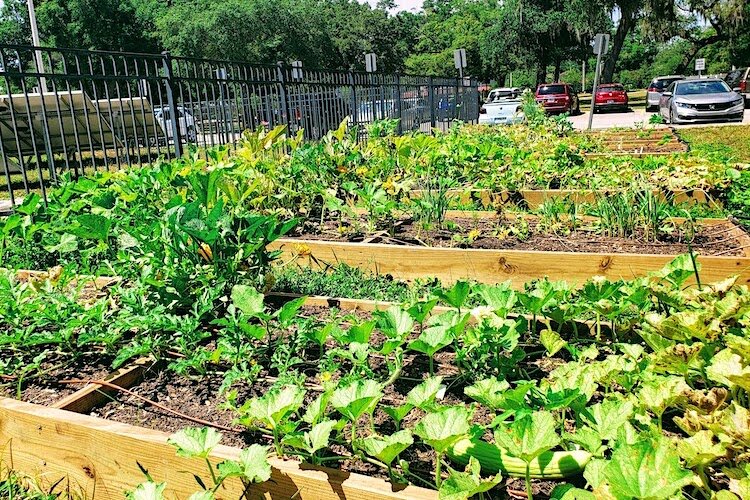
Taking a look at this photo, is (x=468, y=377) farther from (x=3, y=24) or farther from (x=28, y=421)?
(x=3, y=24)

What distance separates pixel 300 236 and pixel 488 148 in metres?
2.26

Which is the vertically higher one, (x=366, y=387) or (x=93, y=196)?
(x=93, y=196)

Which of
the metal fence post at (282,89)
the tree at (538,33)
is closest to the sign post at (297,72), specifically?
the metal fence post at (282,89)

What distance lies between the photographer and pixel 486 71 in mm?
66625

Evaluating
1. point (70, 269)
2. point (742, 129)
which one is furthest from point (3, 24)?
point (70, 269)

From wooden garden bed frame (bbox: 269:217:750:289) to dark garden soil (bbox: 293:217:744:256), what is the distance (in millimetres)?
216

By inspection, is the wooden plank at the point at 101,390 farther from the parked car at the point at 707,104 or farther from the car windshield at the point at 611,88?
the car windshield at the point at 611,88

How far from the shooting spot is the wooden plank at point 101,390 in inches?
85.0

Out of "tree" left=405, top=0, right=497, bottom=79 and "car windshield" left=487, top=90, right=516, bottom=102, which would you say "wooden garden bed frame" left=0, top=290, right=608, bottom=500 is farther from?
"tree" left=405, top=0, right=497, bottom=79

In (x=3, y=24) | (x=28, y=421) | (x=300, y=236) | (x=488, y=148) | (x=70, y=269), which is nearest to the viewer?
(x=28, y=421)

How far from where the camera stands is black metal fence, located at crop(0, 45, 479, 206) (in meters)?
5.89

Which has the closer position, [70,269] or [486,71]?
[70,269]

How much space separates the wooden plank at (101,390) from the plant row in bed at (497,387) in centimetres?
10

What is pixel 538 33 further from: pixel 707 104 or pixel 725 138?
pixel 725 138
